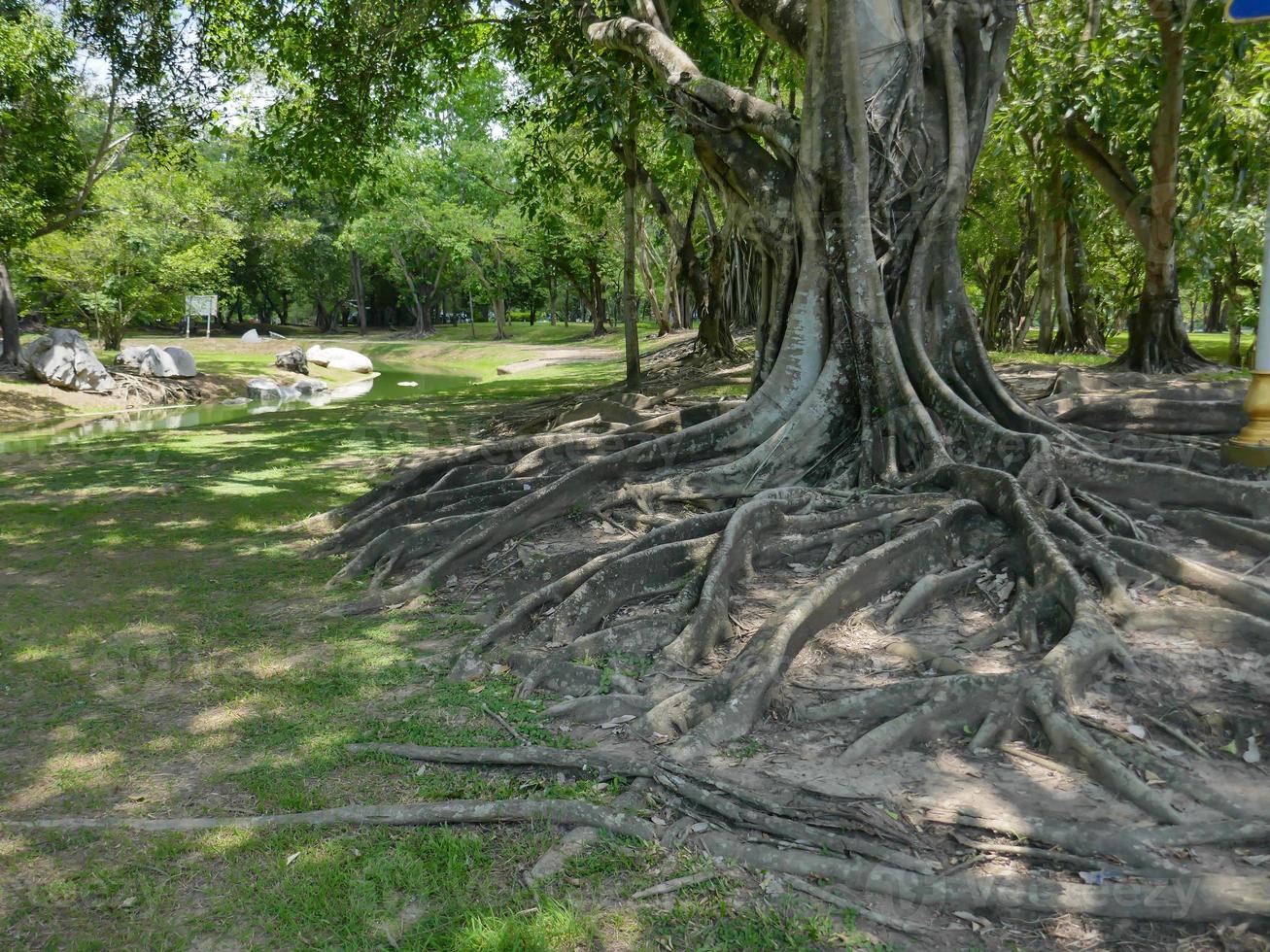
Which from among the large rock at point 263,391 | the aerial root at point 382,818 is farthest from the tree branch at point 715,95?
the large rock at point 263,391

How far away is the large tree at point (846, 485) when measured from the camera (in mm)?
4223

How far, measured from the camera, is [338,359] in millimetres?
36250

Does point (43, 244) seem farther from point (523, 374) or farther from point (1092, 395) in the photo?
point (1092, 395)

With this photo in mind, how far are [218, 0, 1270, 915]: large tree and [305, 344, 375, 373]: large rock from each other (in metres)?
28.1

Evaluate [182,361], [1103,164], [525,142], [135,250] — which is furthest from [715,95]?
[525,142]

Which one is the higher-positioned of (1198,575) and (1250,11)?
(1250,11)

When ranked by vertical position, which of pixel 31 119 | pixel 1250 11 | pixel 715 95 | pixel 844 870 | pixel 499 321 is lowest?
pixel 844 870

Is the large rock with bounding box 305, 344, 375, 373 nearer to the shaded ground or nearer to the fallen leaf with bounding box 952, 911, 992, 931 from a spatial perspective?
the shaded ground

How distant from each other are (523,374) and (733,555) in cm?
2574

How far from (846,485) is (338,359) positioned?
107ft

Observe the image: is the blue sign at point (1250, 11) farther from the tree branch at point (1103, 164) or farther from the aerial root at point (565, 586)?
the tree branch at point (1103, 164)

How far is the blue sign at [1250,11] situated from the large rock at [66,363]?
24824 millimetres

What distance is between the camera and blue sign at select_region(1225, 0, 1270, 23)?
5.34 meters

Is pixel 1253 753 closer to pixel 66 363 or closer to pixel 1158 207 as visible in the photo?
pixel 1158 207
